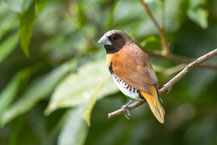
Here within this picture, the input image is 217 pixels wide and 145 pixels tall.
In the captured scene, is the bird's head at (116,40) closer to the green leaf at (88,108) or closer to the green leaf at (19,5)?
the green leaf at (88,108)

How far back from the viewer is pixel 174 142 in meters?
4.43

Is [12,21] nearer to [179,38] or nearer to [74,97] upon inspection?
[74,97]

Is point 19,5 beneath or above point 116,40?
above

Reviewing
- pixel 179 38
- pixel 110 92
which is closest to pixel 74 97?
pixel 110 92

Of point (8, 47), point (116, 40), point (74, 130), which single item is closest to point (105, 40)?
point (116, 40)

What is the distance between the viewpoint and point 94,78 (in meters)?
3.30

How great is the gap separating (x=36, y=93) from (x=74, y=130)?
1.98 ft

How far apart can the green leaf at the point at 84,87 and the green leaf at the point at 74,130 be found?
213mm

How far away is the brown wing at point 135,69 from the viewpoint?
97.0 inches

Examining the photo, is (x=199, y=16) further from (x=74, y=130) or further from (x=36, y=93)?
(x=36, y=93)

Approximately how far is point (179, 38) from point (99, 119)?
3.76ft

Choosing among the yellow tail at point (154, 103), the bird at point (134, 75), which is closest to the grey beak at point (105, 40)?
the bird at point (134, 75)

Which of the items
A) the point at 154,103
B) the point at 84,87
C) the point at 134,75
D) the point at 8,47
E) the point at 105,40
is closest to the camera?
the point at 154,103

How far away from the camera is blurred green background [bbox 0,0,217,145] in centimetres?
325
